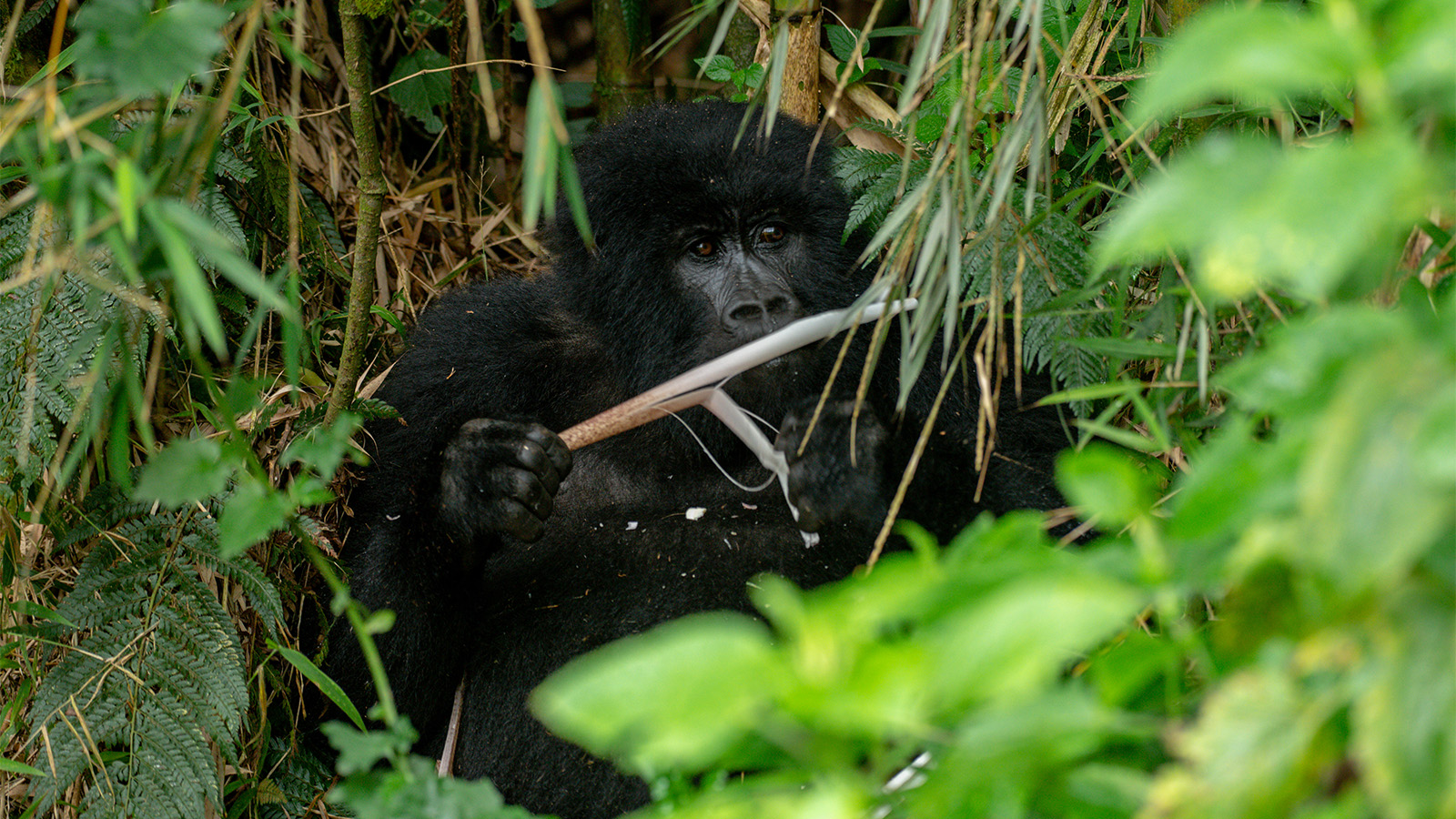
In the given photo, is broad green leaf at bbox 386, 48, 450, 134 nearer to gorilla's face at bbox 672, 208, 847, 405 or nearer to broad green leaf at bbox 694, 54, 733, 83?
broad green leaf at bbox 694, 54, 733, 83

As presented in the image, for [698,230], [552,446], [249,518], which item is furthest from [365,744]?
[698,230]

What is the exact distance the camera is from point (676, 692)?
0.56 m

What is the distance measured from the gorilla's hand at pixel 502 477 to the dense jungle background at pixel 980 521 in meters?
0.25

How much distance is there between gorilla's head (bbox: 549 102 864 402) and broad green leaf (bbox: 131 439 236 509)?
123cm

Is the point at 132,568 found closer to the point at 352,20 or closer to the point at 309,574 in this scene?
the point at 309,574

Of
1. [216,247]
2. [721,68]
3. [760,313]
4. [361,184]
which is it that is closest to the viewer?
[216,247]

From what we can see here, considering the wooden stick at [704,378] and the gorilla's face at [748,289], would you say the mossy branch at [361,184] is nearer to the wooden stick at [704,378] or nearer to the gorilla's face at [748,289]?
the wooden stick at [704,378]

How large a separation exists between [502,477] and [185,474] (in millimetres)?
1013

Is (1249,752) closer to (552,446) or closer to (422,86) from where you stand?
→ (552,446)

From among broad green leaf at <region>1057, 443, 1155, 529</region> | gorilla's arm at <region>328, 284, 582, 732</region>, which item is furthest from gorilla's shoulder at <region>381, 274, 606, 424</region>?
broad green leaf at <region>1057, 443, 1155, 529</region>

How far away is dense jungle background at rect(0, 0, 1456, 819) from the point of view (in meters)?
0.56

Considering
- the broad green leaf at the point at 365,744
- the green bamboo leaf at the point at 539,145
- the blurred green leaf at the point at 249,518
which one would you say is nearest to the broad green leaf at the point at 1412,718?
the green bamboo leaf at the point at 539,145

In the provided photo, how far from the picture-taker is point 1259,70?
562mm

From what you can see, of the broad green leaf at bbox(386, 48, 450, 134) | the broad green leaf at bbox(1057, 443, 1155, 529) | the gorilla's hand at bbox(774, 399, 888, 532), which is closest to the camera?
the broad green leaf at bbox(1057, 443, 1155, 529)
